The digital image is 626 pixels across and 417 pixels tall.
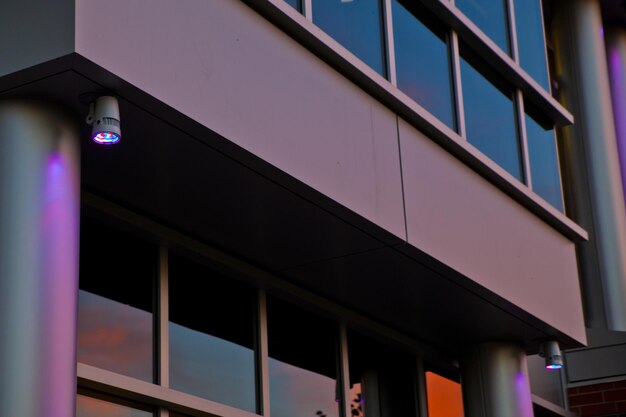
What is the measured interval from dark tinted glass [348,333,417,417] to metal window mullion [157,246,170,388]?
2.60 metres

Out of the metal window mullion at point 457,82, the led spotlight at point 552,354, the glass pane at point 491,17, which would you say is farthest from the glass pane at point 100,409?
the glass pane at point 491,17

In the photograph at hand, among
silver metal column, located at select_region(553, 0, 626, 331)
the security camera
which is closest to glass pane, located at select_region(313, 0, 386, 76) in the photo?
the security camera

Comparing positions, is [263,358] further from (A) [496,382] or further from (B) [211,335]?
(A) [496,382]

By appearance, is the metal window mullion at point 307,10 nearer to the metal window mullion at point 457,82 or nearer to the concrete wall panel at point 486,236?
the concrete wall panel at point 486,236

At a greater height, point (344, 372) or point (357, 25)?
point (357, 25)

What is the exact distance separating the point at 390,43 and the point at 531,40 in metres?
3.36

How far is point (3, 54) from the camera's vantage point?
22.0 feet

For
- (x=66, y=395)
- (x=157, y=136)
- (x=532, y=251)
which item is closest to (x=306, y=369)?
(x=532, y=251)

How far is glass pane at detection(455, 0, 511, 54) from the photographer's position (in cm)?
1117

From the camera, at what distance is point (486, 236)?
1041 cm

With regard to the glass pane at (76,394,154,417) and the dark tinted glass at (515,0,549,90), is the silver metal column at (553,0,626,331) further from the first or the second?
the glass pane at (76,394,154,417)

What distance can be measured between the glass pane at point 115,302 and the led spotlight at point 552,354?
422 cm

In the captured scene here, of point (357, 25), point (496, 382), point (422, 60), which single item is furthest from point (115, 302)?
point (496, 382)

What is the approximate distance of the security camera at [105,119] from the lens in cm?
675
